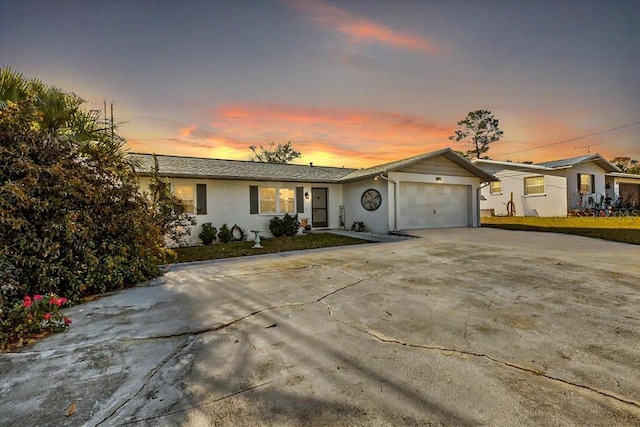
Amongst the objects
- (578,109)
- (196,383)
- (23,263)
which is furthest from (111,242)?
(578,109)

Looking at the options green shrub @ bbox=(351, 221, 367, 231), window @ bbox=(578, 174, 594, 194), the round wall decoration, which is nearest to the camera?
the round wall decoration

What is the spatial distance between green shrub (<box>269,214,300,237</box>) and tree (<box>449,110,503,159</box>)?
27962mm

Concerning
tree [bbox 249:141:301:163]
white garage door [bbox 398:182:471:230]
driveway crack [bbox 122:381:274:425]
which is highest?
tree [bbox 249:141:301:163]

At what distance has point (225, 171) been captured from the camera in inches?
445

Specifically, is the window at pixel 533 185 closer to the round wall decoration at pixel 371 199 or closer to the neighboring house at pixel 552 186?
the neighboring house at pixel 552 186

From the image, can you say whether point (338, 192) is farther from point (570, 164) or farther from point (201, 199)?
point (570, 164)

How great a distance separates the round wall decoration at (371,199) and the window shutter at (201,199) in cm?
677

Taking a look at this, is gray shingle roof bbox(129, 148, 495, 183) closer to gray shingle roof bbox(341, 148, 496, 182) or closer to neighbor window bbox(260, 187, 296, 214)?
gray shingle roof bbox(341, 148, 496, 182)

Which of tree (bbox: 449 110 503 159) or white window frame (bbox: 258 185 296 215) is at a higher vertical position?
tree (bbox: 449 110 503 159)

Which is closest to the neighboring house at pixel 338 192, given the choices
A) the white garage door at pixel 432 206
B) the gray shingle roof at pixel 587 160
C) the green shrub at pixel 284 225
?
the white garage door at pixel 432 206

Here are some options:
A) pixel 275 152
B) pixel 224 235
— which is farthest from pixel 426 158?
pixel 275 152

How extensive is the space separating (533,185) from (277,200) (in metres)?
16.9

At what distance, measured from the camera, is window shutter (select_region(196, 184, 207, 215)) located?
10.7 m

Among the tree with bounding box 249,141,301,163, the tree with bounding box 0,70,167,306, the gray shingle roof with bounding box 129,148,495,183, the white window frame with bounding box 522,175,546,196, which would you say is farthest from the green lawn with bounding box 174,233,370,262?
the tree with bounding box 249,141,301,163
